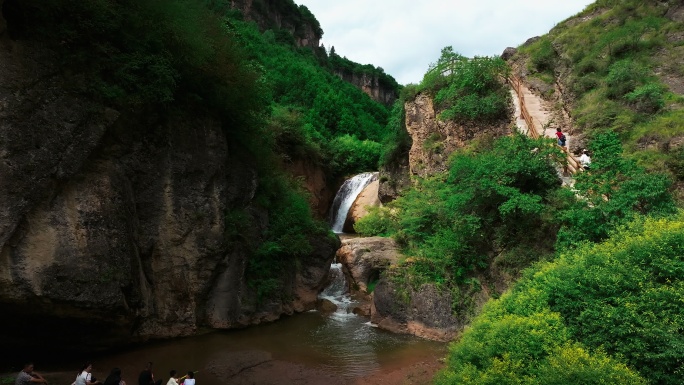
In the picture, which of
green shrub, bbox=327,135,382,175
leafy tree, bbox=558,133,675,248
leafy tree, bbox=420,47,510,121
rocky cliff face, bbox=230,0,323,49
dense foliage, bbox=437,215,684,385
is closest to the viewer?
dense foliage, bbox=437,215,684,385

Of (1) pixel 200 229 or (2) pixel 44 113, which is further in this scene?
(1) pixel 200 229

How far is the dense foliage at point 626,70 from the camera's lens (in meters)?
12.4

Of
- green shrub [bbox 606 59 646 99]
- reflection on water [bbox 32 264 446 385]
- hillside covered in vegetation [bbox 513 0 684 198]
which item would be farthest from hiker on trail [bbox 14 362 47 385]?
green shrub [bbox 606 59 646 99]

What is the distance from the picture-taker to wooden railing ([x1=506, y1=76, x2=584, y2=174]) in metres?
13.7

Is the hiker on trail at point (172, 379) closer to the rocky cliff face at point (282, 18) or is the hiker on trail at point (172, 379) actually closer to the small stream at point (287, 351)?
the small stream at point (287, 351)

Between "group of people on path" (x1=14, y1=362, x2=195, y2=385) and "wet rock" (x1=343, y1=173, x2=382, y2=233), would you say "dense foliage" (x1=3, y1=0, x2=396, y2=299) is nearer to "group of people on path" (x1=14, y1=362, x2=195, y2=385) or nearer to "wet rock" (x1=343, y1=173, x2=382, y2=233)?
"group of people on path" (x1=14, y1=362, x2=195, y2=385)

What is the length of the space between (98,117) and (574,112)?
17.0 m

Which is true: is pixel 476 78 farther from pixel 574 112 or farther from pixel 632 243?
pixel 632 243

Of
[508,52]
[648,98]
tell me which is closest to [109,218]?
[648,98]

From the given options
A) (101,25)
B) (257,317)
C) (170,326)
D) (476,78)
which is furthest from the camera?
(476,78)

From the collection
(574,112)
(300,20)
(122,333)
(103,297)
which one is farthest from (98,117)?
(300,20)

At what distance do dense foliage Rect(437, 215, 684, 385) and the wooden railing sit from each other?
20.3 ft

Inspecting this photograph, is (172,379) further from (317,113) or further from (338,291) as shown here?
(317,113)

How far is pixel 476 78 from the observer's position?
69.5 ft
